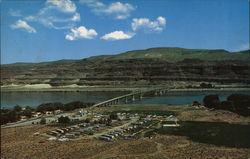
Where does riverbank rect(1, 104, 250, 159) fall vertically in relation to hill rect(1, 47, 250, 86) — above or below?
below

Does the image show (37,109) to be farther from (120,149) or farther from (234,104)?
(234,104)

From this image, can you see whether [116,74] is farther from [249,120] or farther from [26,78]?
[249,120]

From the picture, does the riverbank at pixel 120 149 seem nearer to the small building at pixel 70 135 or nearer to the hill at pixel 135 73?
the small building at pixel 70 135

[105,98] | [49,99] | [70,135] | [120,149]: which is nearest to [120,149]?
[120,149]

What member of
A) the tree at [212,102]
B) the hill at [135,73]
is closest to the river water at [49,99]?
the tree at [212,102]

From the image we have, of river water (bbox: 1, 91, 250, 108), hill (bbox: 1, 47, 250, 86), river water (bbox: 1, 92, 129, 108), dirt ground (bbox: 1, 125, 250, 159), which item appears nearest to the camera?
dirt ground (bbox: 1, 125, 250, 159)

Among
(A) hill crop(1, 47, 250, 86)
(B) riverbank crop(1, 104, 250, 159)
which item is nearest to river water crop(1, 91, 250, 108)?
(A) hill crop(1, 47, 250, 86)

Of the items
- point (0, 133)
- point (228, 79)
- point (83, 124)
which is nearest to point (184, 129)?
point (83, 124)

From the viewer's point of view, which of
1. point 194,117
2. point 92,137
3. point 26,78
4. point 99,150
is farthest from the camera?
point 26,78

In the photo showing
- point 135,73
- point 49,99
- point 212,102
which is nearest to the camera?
point 212,102

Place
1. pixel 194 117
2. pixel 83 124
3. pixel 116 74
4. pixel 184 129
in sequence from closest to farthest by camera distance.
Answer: pixel 184 129
pixel 83 124
pixel 194 117
pixel 116 74

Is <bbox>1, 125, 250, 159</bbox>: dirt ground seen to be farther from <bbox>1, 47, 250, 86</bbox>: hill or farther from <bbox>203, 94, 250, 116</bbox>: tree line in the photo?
<bbox>1, 47, 250, 86</bbox>: hill
